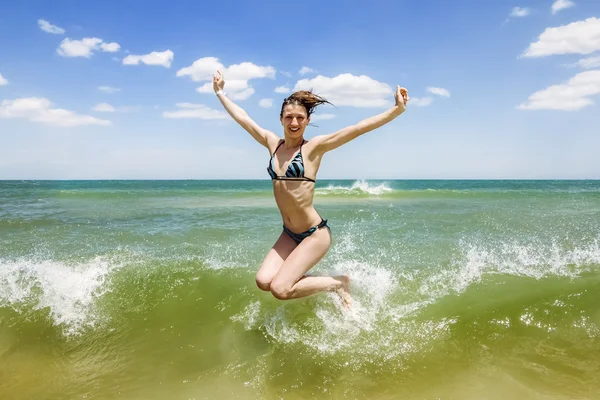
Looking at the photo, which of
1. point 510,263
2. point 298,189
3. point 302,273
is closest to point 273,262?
point 302,273

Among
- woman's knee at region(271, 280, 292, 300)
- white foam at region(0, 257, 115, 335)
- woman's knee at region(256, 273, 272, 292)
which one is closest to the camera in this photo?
woman's knee at region(271, 280, 292, 300)

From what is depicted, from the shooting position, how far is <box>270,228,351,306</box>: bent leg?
4.28 metres

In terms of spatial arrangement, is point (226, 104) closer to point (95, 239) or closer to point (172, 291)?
point (172, 291)

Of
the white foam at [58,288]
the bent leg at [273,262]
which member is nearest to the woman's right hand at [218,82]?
the bent leg at [273,262]

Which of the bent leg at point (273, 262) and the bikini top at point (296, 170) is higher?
the bikini top at point (296, 170)

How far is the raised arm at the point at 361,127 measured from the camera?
4.04 m

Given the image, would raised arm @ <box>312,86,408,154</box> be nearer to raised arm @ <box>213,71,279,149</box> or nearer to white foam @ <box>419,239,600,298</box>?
raised arm @ <box>213,71,279,149</box>

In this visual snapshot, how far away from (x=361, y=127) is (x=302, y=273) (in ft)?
5.55

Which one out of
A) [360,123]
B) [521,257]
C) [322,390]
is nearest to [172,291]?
[322,390]

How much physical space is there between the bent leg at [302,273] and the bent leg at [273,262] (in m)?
0.11

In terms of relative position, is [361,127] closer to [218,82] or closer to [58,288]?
[218,82]

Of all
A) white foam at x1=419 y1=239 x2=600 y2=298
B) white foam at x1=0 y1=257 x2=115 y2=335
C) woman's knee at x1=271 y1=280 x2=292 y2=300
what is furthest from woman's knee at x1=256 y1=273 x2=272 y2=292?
white foam at x1=419 y1=239 x2=600 y2=298

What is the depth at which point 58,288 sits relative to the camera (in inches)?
226

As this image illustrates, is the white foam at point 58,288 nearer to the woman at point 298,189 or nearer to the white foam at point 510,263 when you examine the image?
the woman at point 298,189
